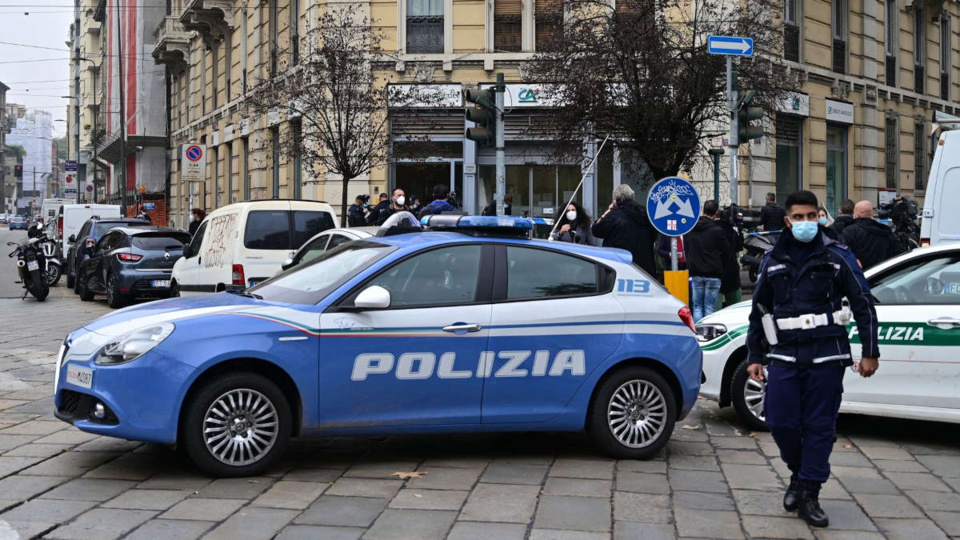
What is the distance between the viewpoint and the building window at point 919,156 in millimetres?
32531

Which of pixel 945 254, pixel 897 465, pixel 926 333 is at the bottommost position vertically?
pixel 897 465

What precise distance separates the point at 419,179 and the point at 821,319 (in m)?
19.9

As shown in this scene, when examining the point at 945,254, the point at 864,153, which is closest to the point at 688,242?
the point at 945,254

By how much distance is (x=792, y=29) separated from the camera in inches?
1042

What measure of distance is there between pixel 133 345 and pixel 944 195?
9720 millimetres

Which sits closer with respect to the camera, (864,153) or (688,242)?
(688,242)

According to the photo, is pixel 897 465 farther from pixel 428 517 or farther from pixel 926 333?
pixel 428 517

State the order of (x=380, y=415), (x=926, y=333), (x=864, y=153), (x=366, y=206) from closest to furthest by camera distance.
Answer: (x=380, y=415) < (x=926, y=333) < (x=366, y=206) < (x=864, y=153)

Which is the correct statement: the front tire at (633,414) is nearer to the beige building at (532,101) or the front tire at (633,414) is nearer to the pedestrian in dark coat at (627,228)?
the pedestrian in dark coat at (627,228)

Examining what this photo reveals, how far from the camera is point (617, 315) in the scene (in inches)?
292

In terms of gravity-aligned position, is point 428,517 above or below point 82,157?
below

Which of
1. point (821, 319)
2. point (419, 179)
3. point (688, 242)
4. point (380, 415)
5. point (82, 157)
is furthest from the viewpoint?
point (82, 157)

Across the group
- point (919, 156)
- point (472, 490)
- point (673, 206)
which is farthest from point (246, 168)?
point (472, 490)

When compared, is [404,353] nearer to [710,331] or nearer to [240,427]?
[240,427]
